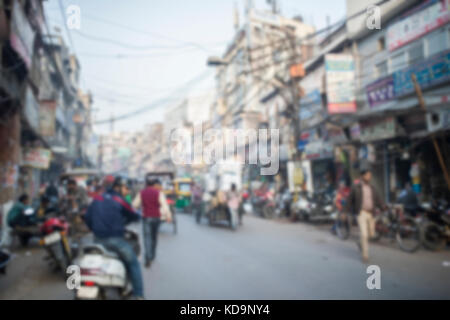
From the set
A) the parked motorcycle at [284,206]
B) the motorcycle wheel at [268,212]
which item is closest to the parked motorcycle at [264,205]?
the motorcycle wheel at [268,212]

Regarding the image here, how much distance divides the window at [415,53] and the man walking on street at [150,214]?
10.6 m

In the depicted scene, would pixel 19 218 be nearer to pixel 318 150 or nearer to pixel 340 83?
pixel 340 83

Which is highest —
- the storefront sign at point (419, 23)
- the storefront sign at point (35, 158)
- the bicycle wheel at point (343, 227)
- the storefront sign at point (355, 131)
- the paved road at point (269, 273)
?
the storefront sign at point (419, 23)

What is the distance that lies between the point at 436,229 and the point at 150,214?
22.5 ft

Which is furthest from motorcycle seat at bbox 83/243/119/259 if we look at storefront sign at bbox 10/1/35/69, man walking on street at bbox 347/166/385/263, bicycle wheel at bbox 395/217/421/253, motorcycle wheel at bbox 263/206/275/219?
motorcycle wheel at bbox 263/206/275/219

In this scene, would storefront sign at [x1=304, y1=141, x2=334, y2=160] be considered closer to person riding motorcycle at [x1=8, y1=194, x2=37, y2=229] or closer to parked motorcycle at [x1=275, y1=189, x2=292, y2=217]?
parked motorcycle at [x1=275, y1=189, x2=292, y2=217]

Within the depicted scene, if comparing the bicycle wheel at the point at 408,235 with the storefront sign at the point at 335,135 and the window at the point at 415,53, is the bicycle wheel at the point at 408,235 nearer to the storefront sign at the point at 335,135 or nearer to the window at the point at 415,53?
the window at the point at 415,53

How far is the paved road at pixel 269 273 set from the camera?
5.07 m

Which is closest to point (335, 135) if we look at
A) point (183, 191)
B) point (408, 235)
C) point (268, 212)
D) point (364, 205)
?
point (268, 212)

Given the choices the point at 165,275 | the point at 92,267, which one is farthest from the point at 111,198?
the point at 165,275

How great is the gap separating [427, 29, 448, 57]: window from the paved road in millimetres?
7176

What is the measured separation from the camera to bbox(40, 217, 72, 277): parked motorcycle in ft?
20.5

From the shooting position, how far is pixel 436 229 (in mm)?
8352
